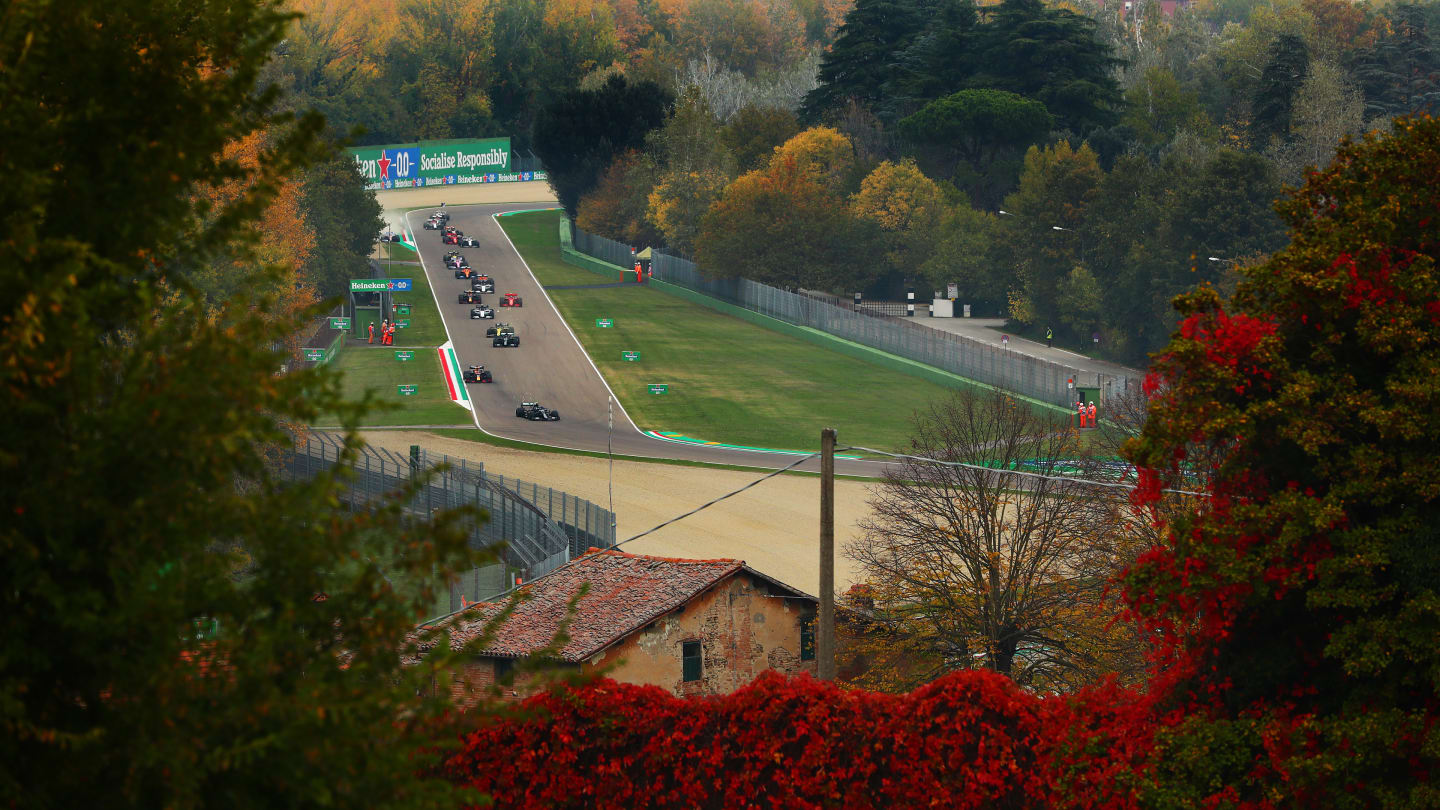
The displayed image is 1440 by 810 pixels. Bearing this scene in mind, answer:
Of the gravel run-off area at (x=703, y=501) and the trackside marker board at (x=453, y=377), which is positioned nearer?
the gravel run-off area at (x=703, y=501)

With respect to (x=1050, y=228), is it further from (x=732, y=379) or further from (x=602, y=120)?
(x=602, y=120)

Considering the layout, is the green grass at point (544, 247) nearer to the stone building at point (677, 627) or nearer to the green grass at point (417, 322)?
the green grass at point (417, 322)

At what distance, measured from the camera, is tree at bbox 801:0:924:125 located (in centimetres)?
14088

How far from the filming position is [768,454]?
70.5 m

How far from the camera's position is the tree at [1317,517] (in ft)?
45.3

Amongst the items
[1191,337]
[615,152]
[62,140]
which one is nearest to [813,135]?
[615,152]

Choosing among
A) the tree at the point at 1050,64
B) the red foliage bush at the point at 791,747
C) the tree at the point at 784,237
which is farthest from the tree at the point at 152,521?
the tree at the point at 1050,64

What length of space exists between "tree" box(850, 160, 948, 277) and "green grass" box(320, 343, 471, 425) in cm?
4022

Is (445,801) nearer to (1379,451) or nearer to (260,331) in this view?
(260,331)

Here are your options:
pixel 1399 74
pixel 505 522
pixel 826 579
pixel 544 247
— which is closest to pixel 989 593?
pixel 826 579

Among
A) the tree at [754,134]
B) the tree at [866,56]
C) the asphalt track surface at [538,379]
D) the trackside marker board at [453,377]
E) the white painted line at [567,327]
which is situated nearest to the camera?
the asphalt track surface at [538,379]

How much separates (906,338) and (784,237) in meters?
18.6

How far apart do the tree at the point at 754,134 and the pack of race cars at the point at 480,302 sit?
1054 inches

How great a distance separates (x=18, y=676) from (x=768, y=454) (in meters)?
63.8
